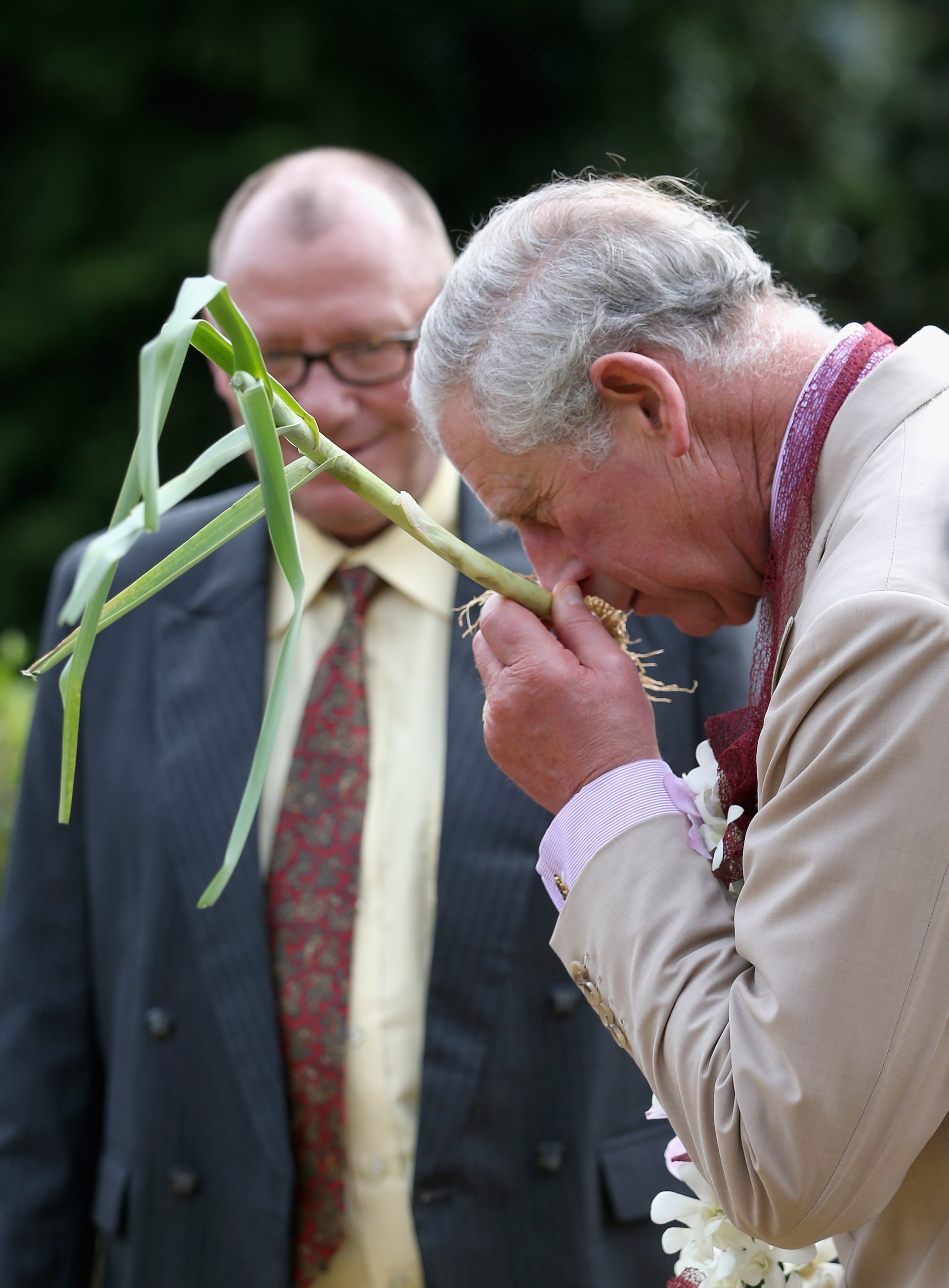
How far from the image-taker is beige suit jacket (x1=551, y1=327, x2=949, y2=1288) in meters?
1.08

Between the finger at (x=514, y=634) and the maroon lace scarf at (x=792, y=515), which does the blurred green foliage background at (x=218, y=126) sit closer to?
the finger at (x=514, y=634)

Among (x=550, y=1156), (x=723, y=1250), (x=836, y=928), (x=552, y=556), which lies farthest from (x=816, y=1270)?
(x=552, y=556)

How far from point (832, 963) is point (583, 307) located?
2.41 feet

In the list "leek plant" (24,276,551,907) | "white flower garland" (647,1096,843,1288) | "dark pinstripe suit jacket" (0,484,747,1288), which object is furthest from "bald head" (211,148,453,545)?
"white flower garland" (647,1096,843,1288)

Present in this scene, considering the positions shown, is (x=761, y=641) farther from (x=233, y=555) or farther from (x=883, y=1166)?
(x=233, y=555)

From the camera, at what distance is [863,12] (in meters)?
8.09

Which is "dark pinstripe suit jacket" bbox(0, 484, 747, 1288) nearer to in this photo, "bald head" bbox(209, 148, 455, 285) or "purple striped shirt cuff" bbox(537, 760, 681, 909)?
"bald head" bbox(209, 148, 455, 285)

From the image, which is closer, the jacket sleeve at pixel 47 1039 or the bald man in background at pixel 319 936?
the bald man in background at pixel 319 936

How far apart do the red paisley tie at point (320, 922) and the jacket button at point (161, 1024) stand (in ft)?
0.65

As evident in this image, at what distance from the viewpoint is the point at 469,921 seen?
2.07m

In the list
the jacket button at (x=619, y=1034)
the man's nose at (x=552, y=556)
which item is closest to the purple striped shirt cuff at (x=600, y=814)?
the jacket button at (x=619, y=1034)

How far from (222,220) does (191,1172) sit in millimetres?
1805

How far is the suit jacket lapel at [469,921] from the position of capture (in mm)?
2021

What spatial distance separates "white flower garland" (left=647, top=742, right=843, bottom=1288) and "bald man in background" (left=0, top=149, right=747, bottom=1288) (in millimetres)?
521
